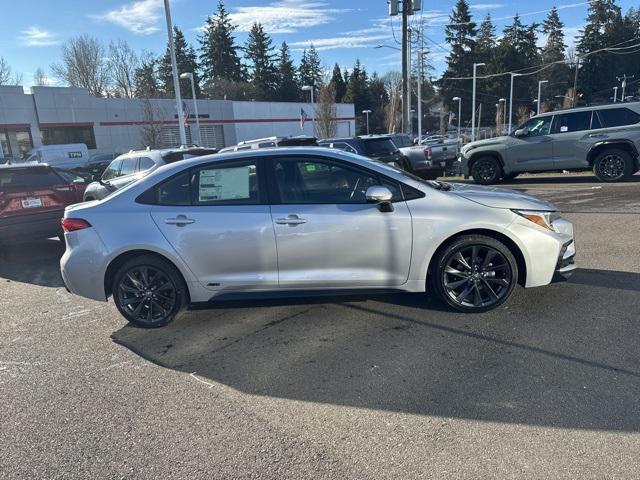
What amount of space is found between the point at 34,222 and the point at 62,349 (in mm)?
4575

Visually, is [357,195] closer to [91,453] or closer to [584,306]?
[584,306]

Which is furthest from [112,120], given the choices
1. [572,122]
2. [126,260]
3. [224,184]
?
[224,184]

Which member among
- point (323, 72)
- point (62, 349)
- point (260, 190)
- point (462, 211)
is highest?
point (323, 72)

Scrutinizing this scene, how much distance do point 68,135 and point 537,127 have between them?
128ft

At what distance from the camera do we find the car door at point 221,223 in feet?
14.5

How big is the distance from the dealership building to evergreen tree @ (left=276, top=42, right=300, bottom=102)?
29.6 meters

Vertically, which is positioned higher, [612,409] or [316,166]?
[316,166]

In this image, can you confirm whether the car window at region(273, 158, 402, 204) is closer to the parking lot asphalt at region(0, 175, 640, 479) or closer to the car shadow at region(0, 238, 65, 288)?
the parking lot asphalt at region(0, 175, 640, 479)

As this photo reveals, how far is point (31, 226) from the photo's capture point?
26.3ft

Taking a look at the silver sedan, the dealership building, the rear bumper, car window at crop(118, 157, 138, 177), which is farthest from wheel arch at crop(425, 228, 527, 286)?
the dealership building

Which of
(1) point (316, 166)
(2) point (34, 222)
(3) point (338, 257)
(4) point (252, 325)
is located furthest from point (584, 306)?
(2) point (34, 222)

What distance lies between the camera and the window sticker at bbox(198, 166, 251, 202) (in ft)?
14.9

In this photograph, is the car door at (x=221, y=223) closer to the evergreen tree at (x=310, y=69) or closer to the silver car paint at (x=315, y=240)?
the silver car paint at (x=315, y=240)

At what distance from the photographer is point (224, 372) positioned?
379 centimetres
